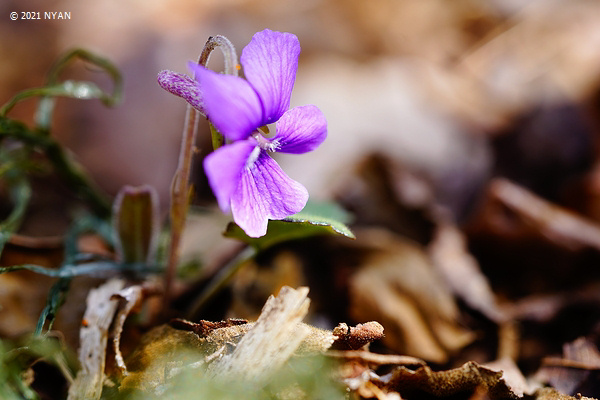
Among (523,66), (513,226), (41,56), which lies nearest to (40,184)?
(41,56)

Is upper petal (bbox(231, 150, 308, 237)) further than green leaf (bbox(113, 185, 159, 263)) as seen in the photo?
No

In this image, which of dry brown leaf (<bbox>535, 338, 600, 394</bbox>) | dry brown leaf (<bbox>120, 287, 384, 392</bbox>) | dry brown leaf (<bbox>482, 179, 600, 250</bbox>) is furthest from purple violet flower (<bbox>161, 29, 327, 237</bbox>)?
dry brown leaf (<bbox>482, 179, 600, 250</bbox>)

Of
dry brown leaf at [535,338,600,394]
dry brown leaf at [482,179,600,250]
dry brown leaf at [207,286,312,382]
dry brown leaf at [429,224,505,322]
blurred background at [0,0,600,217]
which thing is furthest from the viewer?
blurred background at [0,0,600,217]

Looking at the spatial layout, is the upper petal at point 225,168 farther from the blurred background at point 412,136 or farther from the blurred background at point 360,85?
the blurred background at point 360,85

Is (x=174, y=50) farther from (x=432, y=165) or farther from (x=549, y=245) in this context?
(x=549, y=245)

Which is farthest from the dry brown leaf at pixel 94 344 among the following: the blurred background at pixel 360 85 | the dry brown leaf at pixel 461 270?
the dry brown leaf at pixel 461 270

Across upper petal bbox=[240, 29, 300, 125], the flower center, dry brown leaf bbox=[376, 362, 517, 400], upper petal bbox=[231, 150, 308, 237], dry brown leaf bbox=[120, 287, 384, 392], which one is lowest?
dry brown leaf bbox=[376, 362, 517, 400]

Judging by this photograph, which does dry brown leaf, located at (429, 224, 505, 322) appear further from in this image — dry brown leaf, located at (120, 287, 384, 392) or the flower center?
the flower center

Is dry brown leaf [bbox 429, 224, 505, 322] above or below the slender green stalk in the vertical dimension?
below
